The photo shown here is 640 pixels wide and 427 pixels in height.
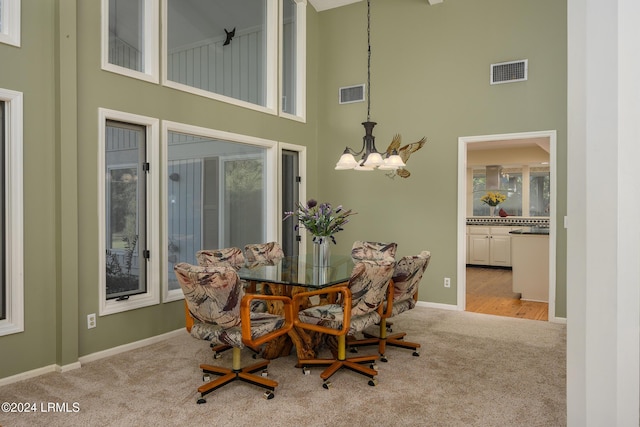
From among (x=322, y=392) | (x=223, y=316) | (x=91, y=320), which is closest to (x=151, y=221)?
(x=91, y=320)

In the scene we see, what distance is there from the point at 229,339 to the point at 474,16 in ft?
15.5

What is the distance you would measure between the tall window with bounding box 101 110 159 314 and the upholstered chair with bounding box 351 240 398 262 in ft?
6.83

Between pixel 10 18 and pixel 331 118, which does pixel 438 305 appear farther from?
pixel 10 18

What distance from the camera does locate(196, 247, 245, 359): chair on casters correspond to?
3.88m

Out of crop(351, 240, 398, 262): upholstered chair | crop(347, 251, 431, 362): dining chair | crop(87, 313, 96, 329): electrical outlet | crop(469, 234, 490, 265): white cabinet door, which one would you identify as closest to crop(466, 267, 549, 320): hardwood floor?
crop(469, 234, 490, 265): white cabinet door

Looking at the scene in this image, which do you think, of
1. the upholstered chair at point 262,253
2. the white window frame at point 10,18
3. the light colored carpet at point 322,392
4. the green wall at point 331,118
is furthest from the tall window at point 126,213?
the upholstered chair at point 262,253

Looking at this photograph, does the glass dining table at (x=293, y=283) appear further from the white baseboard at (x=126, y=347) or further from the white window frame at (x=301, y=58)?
the white window frame at (x=301, y=58)

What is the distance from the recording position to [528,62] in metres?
5.09

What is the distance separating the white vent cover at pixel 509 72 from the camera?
5109 mm

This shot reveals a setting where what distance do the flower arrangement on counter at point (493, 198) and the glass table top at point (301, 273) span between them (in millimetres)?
6263

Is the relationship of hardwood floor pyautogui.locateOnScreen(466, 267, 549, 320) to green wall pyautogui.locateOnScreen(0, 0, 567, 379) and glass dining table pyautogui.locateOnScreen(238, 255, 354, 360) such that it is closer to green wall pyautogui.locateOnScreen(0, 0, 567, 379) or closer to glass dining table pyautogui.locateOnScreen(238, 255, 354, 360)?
green wall pyautogui.locateOnScreen(0, 0, 567, 379)

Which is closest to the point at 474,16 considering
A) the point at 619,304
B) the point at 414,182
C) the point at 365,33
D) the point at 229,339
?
the point at 365,33

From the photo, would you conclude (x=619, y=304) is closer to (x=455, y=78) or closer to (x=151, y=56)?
(x=151, y=56)

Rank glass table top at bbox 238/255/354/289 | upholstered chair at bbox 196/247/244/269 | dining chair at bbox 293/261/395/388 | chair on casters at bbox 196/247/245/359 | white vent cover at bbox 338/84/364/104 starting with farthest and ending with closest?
white vent cover at bbox 338/84/364/104 < upholstered chair at bbox 196/247/244/269 < chair on casters at bbox 196/247/245/359 < glass table top at bbox 238/255/354/289 < dining chair at bbox 293/261/395/388
